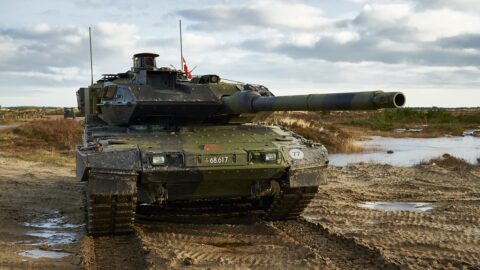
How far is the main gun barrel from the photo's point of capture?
597cm

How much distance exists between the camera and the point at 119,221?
322 inches

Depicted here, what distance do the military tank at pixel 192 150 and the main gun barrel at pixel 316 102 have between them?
0.6 inches

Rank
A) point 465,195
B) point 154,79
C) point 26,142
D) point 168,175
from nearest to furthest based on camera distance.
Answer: point 168,175
point 154,79
point 465,195
point 26,142

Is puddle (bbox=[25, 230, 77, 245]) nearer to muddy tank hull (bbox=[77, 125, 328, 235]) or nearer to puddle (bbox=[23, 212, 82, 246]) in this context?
puddle (bbox=[23, 212, 82, 246])

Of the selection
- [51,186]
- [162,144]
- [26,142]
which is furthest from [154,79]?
[26,142]

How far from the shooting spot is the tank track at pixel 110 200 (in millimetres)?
7613

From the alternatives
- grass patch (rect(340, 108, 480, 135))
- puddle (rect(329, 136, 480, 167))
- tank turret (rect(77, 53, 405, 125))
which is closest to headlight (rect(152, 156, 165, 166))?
tank turret (rect(77, 53, 405, 125))

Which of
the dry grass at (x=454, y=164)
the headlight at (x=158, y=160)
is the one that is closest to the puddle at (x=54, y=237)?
the headlight at (x=158, y=160)

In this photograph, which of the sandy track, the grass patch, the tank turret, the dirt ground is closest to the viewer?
the dirt ground

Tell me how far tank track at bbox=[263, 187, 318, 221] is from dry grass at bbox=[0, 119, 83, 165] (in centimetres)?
1027

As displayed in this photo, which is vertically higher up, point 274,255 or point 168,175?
point 168,175

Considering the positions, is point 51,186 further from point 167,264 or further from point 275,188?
point 167,264

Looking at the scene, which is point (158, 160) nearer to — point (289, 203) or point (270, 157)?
point (270, 157)

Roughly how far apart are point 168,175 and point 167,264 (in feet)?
5.22
